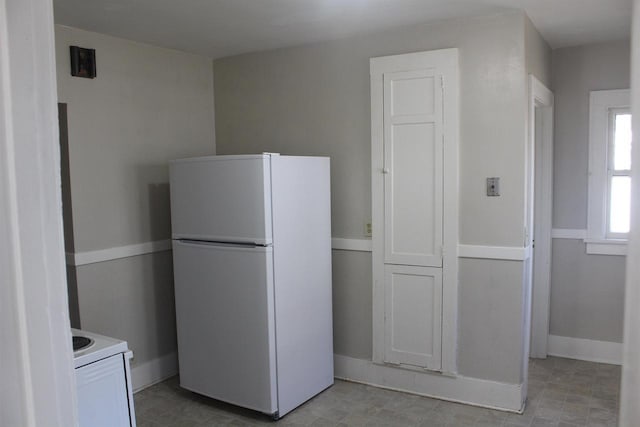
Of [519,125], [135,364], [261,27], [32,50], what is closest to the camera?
[32,50]

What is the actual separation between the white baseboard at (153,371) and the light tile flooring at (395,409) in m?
0.06

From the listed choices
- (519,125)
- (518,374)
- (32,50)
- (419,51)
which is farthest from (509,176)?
(32,50)

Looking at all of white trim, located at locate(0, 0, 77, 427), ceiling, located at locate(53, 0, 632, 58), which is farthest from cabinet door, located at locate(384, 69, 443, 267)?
white trim, located at locate(0, 0, 77, 427)

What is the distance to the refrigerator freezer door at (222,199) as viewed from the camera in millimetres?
2975

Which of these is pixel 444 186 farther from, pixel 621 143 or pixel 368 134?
pixel 621 143

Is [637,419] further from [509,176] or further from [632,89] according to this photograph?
[509,176]

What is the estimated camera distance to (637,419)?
562 millimetres

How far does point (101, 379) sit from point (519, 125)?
2.55 metres

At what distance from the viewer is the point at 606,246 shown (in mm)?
3869

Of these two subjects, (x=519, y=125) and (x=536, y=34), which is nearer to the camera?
(x=519, y=125)

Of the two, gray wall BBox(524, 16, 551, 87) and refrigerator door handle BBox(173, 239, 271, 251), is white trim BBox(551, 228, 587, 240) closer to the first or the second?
gray wall BBox(524, 16, 551, 87)

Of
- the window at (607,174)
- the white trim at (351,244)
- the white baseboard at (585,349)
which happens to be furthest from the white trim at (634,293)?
the white baseboard at (585,349)

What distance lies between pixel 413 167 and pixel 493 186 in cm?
51

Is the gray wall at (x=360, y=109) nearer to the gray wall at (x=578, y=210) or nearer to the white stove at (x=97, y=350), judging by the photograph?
the gray wall at (x=578, y=210)
